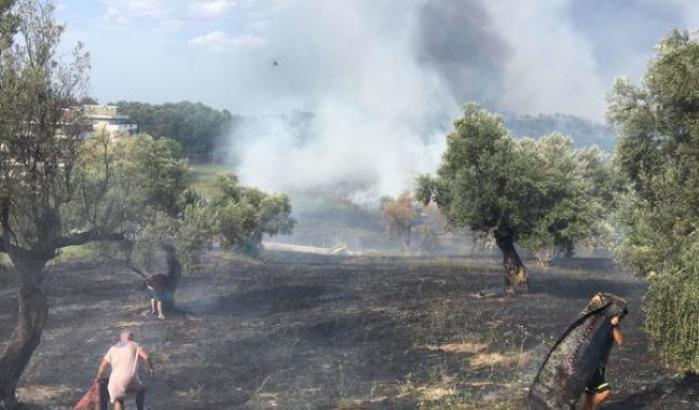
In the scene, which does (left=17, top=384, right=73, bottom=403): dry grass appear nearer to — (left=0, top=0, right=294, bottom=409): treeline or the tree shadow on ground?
(left=0, top=0, right=294, bottom=409): treeline

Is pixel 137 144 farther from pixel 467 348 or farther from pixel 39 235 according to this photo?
pixel 467 348

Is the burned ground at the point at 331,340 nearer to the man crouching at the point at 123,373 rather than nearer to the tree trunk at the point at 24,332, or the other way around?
the tree trunk at the point at 24,332

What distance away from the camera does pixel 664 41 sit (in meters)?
23.8

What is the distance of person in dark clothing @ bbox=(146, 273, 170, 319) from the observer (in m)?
28.8

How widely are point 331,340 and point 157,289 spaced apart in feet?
26.7

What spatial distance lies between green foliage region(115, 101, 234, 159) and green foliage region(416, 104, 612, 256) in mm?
101462

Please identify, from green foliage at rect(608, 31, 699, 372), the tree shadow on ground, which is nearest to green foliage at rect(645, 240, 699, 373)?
green foliage at rect(608, 31, 699, 372)

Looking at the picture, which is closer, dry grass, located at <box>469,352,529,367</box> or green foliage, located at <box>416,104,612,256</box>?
dry grass, located at <box>469,352,529,367</box>

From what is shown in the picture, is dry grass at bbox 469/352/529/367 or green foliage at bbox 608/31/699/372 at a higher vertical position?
green foliage at bbox 608/31/699/372

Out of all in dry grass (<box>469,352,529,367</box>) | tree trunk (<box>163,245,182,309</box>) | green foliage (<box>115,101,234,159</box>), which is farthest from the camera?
green foliage (<box>115,101,234,159</box>)

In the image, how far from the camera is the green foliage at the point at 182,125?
13275cm

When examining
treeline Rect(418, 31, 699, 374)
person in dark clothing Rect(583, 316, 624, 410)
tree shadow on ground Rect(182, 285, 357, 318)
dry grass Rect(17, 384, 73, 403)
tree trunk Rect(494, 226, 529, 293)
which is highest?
treeline Rect(418, 31, 699, 374)

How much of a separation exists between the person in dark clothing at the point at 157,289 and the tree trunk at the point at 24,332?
34.6 ft

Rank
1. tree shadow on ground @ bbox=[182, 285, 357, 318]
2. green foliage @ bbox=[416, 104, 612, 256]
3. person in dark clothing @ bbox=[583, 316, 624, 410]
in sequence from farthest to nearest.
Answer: green foliage @ bbox=[416, 104, 612, 256] < tree shadow on ground @ bbox=[182, 285, 357, 318] < person in dark clothing @ bbox=[583, 316, 624, 410]
